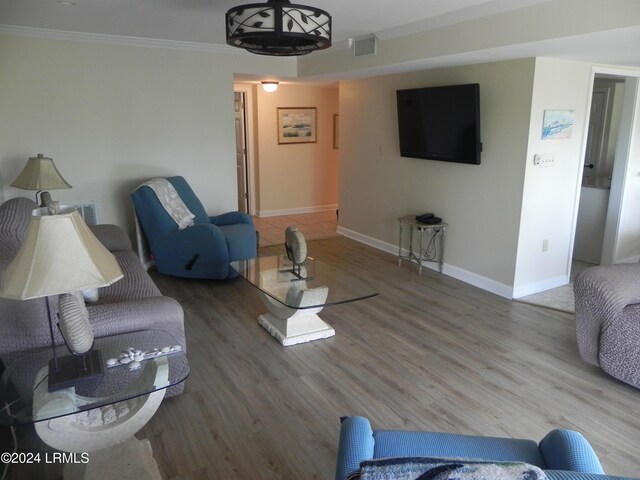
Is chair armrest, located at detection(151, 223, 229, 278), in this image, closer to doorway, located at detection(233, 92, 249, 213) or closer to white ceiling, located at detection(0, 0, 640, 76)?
white ceiling, located at detection(0, 0, 640, 76)

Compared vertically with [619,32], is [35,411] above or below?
below

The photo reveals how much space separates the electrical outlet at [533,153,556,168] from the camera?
13.2 ft

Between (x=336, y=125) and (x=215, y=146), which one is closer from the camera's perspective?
(x=215, y=146)

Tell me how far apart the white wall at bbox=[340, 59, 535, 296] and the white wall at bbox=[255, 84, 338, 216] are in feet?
5.27

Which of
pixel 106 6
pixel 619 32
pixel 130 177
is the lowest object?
pixel 130 177

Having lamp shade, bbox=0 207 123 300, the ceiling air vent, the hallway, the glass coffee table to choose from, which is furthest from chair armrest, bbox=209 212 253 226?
lamp shade, bbox=0 207 123 300

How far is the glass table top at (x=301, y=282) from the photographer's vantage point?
3.11 meters

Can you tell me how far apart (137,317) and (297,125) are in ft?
18.8

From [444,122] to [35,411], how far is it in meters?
4.02

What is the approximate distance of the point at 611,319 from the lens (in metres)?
2.78

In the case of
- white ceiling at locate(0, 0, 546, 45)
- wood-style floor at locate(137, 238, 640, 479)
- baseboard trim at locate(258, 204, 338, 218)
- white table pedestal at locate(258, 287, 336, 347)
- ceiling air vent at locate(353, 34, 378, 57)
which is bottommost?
wood-style floor at locate(137, 238, 640, 479)

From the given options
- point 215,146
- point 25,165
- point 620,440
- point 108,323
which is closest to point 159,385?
point 108,323

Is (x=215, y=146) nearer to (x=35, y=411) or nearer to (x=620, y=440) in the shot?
(x=35, y=411)

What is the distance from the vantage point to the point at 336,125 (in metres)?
8.05
